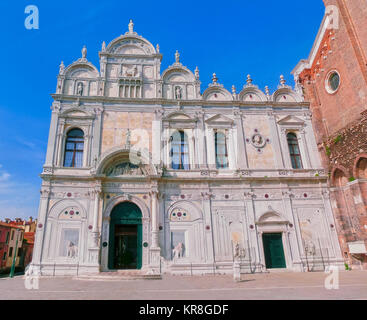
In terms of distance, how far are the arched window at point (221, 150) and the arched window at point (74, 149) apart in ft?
31.7

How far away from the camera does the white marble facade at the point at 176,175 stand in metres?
16.5

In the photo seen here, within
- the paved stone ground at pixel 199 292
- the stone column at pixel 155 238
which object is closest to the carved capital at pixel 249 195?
the stone column at pixel 155 238

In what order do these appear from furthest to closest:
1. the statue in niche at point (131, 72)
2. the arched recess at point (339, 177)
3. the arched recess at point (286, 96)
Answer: the arched recess at point (286, 96), the statue in niche at point (131, 72), the arched recess at point (339, 177)

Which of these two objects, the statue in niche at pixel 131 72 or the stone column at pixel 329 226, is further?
the statue in niche at pixel 131 72

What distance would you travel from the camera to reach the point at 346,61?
60.1 ft

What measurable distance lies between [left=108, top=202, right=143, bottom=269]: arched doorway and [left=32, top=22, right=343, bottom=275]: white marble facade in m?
0.40

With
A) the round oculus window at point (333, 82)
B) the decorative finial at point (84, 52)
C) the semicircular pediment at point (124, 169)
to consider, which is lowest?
the semicircular pediment at point (124, 169)

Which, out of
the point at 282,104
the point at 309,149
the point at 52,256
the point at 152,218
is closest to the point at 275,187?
the point at 309,149

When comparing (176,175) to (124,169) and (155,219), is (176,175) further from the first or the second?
(124,169)

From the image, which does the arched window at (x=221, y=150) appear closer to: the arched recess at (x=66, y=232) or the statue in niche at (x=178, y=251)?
the statue in niche at (x=178, y=251)

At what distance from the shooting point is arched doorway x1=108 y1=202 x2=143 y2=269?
1656 centimetres

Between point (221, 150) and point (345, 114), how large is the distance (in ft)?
29.1
